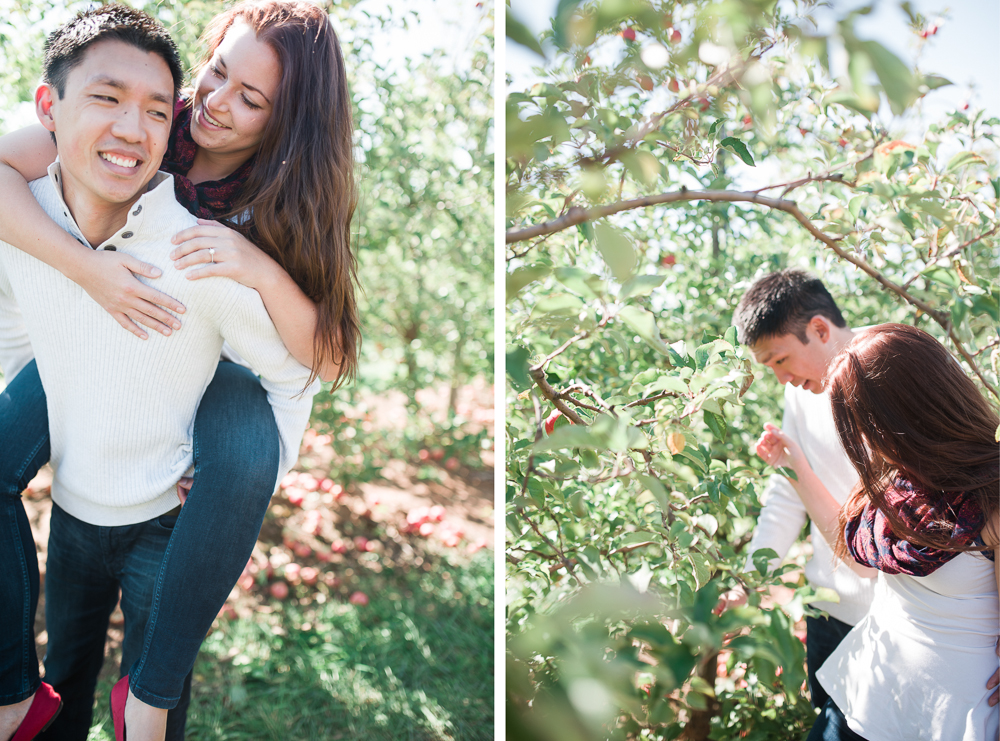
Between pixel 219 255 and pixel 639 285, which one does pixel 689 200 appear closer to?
pixel 639 285

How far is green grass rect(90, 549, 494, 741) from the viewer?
2121mm

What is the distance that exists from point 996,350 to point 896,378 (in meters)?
0.28

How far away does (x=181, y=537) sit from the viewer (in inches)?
46.3

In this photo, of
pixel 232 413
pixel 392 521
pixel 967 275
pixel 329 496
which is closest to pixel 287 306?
pixel 232 413

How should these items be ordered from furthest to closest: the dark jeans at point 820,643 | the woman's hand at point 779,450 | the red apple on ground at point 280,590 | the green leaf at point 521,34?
the red apple on ground at point 280,590
the dark jeans at point 820,643
the woman's hand at point 779,450
the green leaf at point 521,34

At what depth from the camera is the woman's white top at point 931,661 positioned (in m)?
1.25

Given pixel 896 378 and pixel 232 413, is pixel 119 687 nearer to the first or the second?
pixel 232 413

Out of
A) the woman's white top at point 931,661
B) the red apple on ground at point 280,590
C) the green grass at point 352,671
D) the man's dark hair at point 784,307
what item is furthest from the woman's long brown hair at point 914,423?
the red apple on ground at point 280,590

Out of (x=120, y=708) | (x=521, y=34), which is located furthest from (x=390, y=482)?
(x=521, y=34)

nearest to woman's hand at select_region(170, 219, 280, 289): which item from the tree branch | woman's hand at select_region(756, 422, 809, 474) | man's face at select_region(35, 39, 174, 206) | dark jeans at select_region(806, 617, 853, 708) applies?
man's face at select_region(35, 39, 174, 206)

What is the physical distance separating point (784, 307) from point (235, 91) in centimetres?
141

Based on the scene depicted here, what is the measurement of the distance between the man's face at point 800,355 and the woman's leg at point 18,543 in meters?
1.67

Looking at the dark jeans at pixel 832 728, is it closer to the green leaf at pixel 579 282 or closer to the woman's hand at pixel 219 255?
the green leaf at pixel 579 282

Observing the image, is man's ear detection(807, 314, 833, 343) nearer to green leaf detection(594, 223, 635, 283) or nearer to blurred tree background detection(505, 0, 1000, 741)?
blurred tree background detection(505, 0, 1000, 741)
